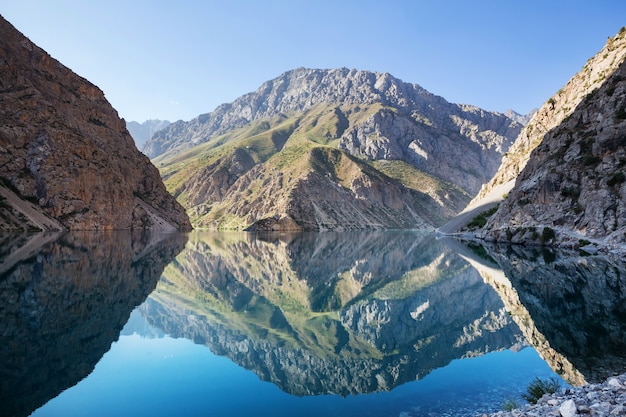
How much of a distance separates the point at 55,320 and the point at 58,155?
11626 centimetres

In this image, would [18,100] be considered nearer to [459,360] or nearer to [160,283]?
[160,283]

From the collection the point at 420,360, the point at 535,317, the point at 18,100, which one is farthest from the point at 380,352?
the point at 18,100

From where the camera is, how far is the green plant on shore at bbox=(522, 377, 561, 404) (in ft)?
38.4

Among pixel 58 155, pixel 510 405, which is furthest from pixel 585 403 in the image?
pixel 58 155

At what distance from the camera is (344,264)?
51.6 meters

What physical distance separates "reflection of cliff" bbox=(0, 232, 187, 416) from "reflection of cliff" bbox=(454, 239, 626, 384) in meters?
17.2

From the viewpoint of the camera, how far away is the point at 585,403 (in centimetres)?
940

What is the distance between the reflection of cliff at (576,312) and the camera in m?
14.6

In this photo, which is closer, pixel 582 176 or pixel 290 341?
pixel 290 341

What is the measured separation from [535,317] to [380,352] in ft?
34.7

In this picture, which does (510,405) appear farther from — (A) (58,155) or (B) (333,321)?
(A) (58,155)

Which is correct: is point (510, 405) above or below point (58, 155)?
below

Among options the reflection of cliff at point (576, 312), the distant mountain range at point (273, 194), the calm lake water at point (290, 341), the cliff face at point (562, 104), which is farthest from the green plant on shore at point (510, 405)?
the cliff face at point (562, 104)

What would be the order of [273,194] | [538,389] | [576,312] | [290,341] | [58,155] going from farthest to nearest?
[273,194] < [58,155] < [576,312] < [290,341] < [538,389]
